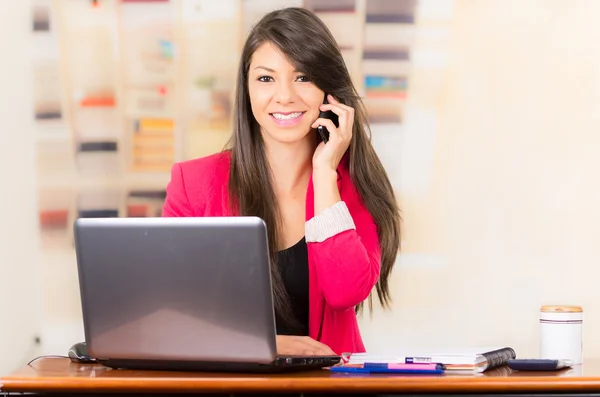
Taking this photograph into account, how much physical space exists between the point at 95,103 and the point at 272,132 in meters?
1.11

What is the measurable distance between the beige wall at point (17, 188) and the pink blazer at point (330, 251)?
1064mm

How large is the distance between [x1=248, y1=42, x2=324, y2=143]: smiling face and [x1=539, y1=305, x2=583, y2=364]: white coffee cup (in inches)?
36.2

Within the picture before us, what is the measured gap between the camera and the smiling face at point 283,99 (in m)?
2.41

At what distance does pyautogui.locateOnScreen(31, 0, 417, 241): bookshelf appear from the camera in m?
3.26

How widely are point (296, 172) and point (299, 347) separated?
2.61ft

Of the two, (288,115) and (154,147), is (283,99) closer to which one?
(288,115)

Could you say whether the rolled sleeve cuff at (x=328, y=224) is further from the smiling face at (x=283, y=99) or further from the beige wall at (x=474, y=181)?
the beige wall at (x=474, y=181)

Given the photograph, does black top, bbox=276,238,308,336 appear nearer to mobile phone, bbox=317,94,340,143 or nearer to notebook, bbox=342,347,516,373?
mobile phone, bbox=317,94,340,143

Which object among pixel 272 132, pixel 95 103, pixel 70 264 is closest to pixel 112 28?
pixel 95 103

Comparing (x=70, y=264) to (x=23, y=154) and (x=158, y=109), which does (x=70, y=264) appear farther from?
(x=158, y=109)

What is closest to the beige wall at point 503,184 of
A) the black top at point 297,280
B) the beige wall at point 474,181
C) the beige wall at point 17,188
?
the beige wall at point 474,181

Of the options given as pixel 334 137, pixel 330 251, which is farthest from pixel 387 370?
pixel 334 137

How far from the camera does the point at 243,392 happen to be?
144 cm

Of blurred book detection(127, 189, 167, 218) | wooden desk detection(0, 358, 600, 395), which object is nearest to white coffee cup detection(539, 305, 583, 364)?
wooden desk detection(0, 358, 600, 395)
